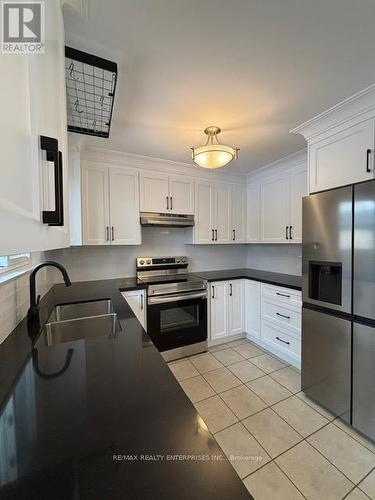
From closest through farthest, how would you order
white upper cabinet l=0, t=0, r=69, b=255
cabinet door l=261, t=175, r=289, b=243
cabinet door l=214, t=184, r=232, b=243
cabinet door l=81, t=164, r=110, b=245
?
white upper cabinet l=0, t=0, r=69, b=255 < cabinet door l=81, t=164, r=110, b=245 < cabinet door l=261, t=175, r=289, b=243 < cabinet door l=214, t=184, r=232, b=243

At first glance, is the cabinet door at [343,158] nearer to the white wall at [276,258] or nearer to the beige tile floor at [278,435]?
the white wall at [276,258]

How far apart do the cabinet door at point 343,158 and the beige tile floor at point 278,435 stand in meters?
1.88

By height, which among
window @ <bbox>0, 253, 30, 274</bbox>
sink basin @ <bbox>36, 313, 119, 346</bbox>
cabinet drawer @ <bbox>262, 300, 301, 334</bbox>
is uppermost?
window @ <bbox>0, 253, 30, 274</bbox>

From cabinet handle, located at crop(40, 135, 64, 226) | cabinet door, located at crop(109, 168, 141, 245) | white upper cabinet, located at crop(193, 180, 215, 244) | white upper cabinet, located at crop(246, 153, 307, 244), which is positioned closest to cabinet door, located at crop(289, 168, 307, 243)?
white upper cabinet, located at crop(246, 153, 307, 244)

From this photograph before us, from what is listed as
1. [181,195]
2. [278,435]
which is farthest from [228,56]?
[278,435]

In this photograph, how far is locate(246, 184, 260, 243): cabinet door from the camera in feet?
10.7

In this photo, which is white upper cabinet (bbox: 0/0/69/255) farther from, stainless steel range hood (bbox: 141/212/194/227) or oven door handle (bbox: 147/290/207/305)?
stainless steel range hood (bbox: 141/212/194/227)

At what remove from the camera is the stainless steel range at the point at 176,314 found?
2.49m

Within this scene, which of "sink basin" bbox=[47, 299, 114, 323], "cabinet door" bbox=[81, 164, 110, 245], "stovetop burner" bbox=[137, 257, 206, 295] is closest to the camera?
"sink basin" bbox=[47, 299, 114, 323]

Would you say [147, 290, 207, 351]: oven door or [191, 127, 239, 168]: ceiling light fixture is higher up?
[191, 127, 239, 168]: ceiling light fixture

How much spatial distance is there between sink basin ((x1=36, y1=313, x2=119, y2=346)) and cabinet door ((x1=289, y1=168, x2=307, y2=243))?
225 cm

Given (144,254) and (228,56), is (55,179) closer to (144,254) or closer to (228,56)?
(228,56)

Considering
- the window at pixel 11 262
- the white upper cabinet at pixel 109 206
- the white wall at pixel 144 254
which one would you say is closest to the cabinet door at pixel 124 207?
the white upper cabinet at pixel 109 206

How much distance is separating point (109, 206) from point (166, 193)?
0.75 m
